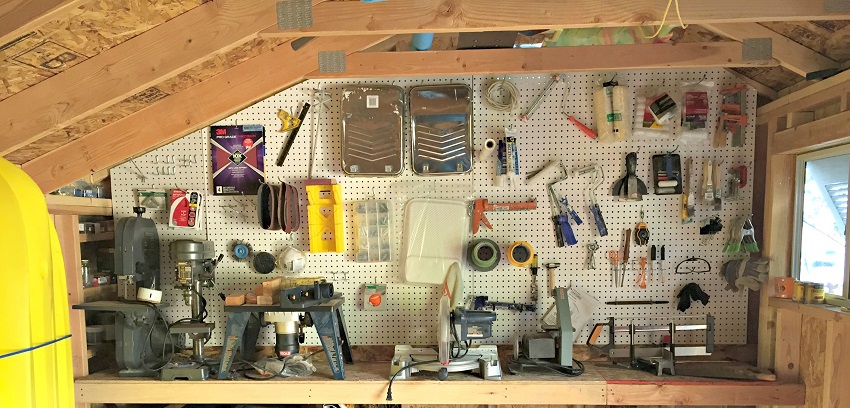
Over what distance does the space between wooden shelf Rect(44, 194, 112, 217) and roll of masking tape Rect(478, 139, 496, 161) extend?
1806 millimetres

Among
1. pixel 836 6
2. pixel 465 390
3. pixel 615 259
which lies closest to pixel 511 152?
pixel 615 259

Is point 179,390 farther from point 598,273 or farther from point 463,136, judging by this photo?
point 598,273

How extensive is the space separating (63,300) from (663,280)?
245 centimetres

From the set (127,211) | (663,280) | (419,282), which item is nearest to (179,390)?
(127,211)

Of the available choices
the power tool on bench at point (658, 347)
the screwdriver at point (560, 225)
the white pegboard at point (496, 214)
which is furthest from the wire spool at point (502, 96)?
the power tool on bench at point (658, 347)

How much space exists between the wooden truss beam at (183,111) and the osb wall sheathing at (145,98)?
0.08ft

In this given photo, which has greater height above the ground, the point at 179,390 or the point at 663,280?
the point at 663,280

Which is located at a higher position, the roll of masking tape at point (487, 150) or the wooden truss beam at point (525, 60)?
the wooden truss beam at point (525, 60)

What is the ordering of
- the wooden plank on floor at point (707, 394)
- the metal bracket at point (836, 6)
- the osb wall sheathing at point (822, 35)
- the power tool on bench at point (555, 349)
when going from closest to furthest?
the metal bracket at point (836, 6) → the osb wall sheathing at point (822, 35) → the wooden plank on floor at point (707, 394) → the power tool on bench at point (555, 349)

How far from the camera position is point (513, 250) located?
220 centimetres

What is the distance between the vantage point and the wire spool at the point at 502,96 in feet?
7.25

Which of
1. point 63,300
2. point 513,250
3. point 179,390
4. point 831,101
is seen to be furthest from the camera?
point 513,250

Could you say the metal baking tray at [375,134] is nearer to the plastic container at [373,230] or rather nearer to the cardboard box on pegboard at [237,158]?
the plastic container at [373,230]

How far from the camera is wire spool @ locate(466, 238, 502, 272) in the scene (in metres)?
2.18
